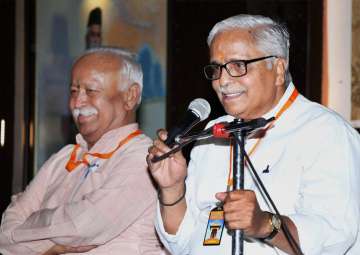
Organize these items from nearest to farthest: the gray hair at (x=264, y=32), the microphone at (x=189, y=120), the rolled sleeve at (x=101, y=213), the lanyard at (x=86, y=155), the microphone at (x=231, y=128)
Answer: the microphone at (x=231, y=128) → the microphone at (x=189, y=120) → the gray hair at (x=264, y=32) → the rolled sleeve at (x=101, y=213) → the lanyard at (x=86, y=155)

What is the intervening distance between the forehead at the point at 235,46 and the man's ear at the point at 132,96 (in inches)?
46.5

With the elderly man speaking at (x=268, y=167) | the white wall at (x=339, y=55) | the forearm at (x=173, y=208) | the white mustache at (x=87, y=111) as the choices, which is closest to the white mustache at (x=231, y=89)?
the elderly man speaking at (x=268, y=167)

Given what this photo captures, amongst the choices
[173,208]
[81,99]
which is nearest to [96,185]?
[81,99]

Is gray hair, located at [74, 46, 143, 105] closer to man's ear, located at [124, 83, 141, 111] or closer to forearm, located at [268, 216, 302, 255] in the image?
man's ear, located at [124, 83, 141, 111]

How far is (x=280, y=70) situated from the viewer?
9.42 feet

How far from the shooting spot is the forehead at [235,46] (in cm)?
279

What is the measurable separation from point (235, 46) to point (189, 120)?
1.81 feet

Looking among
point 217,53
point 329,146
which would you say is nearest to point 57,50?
point 217,53

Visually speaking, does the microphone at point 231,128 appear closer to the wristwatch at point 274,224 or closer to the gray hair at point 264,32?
the wristwatch at point 274,224

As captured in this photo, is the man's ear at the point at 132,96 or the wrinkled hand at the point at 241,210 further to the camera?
the man's ear at the point at 132,96

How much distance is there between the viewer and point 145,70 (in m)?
5.93

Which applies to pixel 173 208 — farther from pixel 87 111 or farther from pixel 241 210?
pixel 87 111

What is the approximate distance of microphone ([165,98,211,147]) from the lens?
7.62ft

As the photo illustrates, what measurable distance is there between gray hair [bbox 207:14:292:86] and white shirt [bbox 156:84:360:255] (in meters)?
0.18
